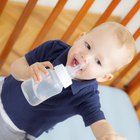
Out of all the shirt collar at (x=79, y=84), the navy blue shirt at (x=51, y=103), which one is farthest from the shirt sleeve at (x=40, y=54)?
the shirt collar at (x=79, y=84)

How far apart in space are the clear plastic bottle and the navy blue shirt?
4cm

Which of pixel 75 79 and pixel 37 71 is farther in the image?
pixel 75 79

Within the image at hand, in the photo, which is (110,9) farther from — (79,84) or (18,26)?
(79,84)

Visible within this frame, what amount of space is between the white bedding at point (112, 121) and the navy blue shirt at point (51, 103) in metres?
0.25

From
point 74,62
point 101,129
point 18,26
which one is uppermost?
point 74,62

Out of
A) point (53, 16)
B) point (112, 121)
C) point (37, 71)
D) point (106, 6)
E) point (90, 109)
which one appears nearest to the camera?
point (37, 71)

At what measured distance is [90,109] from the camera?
3.23 feet

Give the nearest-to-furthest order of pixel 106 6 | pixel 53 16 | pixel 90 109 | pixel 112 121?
pixel 90 109, pixel 53 16, pixel 112 121, pixel 106 6

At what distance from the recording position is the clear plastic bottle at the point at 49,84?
2.84ft

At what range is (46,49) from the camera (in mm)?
1061

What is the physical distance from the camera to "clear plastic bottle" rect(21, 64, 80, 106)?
2.84 feet

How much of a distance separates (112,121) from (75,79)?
1.77 feet

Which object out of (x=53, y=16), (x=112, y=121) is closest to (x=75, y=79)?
(x=53, y=16)

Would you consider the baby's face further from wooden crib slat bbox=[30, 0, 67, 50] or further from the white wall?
the white wall
